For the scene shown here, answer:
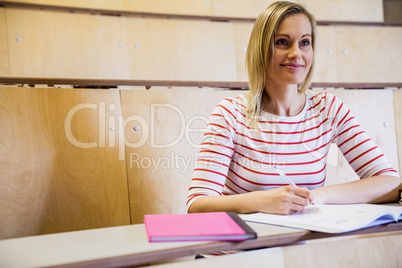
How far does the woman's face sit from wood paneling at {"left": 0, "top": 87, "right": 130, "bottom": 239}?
13.3 inches

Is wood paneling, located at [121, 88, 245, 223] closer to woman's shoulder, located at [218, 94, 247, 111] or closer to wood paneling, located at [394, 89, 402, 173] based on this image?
woman's shoulder, located at [218, 94, 247, 111]

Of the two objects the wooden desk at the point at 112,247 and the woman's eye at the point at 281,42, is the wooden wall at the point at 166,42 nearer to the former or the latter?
the woman's eye at the point at 281,42

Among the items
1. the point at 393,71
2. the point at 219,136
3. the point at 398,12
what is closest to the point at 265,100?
the point at 219,136

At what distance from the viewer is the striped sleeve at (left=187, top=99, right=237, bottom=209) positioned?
0.62m

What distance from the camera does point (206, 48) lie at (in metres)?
1.30

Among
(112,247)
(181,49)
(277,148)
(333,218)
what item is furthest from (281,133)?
(181,49)

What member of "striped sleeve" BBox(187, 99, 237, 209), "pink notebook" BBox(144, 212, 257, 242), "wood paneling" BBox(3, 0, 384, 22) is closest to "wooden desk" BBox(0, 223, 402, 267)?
"pink notebook" BBox(144, 212, 257, 242)

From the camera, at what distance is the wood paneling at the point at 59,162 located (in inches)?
29.8

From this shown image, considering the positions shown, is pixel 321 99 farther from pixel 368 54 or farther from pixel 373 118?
pixel 368 54

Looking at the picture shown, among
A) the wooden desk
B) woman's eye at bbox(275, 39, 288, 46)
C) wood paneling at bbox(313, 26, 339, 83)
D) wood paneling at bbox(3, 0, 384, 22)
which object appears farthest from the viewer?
→ wood paneling at bbox(313, 26, 339, 83)

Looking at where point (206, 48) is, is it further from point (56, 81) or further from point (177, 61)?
point (56, 81)

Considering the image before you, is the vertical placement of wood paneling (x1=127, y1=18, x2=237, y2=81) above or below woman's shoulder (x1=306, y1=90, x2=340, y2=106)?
above

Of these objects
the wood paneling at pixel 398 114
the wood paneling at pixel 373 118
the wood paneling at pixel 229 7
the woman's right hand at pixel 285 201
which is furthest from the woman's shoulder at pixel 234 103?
the wood paneling at pixel 229 7

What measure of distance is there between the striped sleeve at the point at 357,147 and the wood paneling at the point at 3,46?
0.86m
